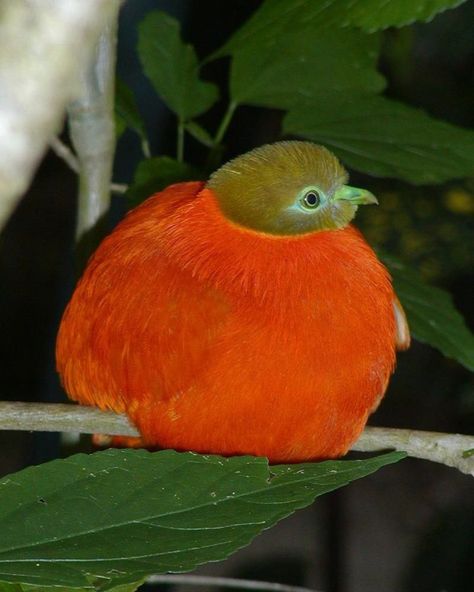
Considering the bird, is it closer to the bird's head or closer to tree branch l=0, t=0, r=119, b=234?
the bird's head

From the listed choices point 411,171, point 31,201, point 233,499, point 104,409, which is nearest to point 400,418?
point 31,201

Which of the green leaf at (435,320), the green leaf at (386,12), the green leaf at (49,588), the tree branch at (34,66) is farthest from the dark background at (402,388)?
the tree branch at (34,66)

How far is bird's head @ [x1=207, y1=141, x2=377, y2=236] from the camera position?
93 centimetres

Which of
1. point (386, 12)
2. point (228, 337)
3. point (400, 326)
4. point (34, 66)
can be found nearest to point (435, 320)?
point (400, 326)

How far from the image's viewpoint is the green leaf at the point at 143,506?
62 cm

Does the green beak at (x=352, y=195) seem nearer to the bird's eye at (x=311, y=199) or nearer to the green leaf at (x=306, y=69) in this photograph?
the bird's eye at (x=311, y=199)

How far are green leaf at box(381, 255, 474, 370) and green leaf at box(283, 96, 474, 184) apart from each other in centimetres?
13

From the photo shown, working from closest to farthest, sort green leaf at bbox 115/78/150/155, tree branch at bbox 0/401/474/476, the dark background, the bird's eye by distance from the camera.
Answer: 1. tree branch at bbox 0/401/474/476
2. the bird's eye
3. green leaf at bbox 115/78/150/155
4. the dark background

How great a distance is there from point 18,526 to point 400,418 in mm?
2641

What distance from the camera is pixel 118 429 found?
0.94 m

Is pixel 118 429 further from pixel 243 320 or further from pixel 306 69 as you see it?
pixel 306 69

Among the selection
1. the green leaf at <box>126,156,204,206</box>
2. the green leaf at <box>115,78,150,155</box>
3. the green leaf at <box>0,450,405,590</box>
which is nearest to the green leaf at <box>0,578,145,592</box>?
the green leaf at <box>0,450,405,590</box>

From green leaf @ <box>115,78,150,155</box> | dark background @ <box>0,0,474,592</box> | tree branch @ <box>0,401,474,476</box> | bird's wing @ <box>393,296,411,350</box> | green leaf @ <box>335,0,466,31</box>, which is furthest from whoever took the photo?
dark background @ <box>0,0,474,592</box>

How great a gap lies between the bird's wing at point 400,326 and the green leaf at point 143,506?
427 millimetres
